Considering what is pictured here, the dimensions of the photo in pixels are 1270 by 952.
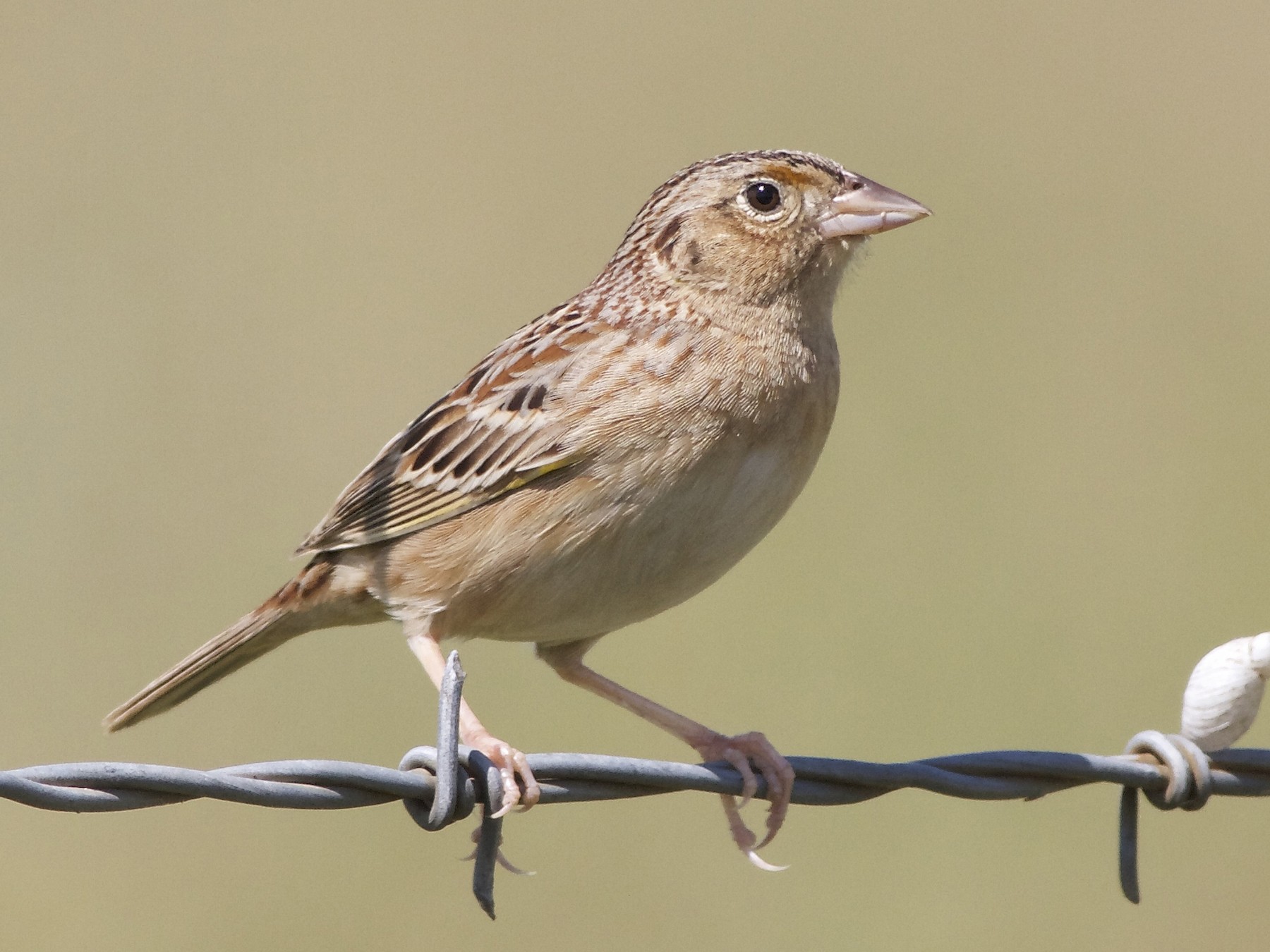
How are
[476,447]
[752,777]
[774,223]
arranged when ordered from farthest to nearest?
1. [774,223]
2. [476,447]
3. [752,777]

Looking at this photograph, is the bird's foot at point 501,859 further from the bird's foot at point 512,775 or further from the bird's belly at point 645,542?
the bird's belly at point 645,542

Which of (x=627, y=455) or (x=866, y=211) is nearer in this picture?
(x=627, y=455)

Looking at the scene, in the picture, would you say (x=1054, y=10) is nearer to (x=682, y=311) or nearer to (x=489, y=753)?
(x=682, y=311)

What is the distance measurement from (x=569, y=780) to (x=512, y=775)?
1.80 feet

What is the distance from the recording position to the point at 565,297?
949 cm

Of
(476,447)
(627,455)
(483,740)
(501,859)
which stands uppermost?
(476,447)

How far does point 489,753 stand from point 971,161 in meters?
7.63

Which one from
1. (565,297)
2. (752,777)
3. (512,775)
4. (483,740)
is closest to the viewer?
(512,775)

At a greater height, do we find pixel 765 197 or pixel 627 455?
pixel 765 197

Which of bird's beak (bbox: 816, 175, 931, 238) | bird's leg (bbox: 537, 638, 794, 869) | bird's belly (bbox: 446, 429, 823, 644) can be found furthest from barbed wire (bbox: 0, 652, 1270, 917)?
bird's beak (bbox: 816, 175, 931, 238)

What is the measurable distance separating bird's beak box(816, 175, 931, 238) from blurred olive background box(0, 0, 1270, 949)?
239mm

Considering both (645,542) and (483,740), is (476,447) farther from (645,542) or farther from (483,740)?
(483,740)

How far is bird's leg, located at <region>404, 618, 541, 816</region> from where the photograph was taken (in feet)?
10.8

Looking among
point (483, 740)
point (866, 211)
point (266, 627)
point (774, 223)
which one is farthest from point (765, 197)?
point (266, 627)
